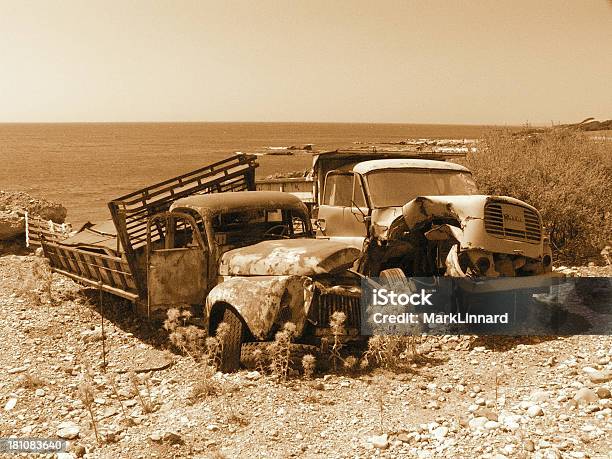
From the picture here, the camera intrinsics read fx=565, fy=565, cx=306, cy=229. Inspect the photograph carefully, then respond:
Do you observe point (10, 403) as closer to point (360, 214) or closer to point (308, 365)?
point (308, 365)

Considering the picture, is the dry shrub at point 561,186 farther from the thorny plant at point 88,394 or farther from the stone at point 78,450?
the stone at point 78,450

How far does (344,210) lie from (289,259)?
2.60 m

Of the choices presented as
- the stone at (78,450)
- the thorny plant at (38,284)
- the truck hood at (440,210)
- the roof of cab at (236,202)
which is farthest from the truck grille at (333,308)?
the thorny plant at (38,284)

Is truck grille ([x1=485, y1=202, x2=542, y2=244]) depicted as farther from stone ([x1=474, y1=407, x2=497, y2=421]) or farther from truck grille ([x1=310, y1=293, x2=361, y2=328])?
stone ([x1=474, y1=407, x2=497, y2=421])

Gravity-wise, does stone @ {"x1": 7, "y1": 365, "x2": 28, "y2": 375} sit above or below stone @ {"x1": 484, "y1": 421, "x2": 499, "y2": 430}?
→ below

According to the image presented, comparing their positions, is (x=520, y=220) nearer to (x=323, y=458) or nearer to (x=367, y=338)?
(x=367, y=338)

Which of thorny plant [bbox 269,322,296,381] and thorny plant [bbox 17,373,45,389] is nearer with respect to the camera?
thorny plant [bbox 269,322,296,381]

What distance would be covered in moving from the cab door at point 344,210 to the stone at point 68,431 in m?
4.21

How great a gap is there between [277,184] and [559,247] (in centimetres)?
688

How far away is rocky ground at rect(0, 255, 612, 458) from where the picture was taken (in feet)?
13.7

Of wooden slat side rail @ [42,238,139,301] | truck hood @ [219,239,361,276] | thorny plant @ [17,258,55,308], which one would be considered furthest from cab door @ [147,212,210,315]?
thorny plant @ [17,258,55,308]

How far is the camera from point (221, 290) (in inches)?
234

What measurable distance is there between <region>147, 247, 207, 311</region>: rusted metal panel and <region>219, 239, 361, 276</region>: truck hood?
0.39 m

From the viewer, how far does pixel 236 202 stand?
7.13m
